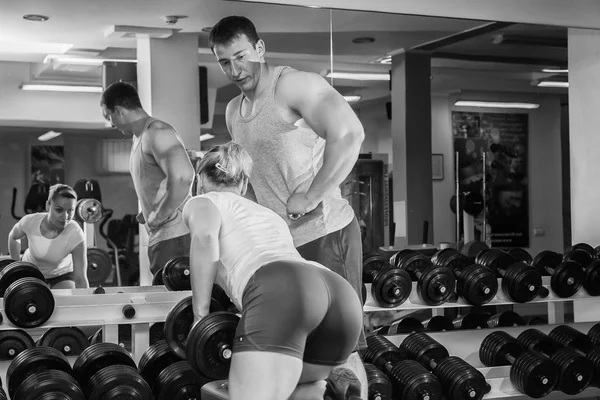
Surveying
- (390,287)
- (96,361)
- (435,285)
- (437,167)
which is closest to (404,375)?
(390,287)

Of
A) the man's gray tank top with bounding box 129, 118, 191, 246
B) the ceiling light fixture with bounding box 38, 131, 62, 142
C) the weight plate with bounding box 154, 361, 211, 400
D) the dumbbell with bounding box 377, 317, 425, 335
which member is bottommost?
the dumbbell with bounding box 377, 317, 425, 335

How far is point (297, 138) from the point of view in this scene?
2562mm

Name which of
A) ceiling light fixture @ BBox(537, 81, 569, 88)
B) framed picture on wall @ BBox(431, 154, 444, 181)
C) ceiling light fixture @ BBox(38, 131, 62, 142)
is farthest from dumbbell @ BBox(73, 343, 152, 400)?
ceiling light fixture @ BBox(537, 81, 569, 88)

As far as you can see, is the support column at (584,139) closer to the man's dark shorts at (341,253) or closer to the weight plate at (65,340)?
the man's dark shorts at (341,253)

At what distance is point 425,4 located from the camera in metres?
4.38

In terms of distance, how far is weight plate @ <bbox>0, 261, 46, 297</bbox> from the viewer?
3.32m

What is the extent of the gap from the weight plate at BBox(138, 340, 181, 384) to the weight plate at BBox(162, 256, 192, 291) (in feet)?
1.49

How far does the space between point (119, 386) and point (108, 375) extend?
0.22 feet

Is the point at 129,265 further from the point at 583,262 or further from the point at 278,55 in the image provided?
the point at 583,262

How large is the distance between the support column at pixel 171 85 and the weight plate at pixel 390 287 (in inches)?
43.7

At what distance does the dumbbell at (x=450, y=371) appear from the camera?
144 inches

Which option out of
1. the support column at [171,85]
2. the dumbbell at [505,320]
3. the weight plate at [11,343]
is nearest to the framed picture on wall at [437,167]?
the dumbbell at [505,320]

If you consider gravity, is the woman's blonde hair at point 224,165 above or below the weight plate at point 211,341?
above

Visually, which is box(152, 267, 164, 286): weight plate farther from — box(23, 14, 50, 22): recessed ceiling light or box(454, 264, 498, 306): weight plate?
box(454, 264, 498, 306): weight plate
